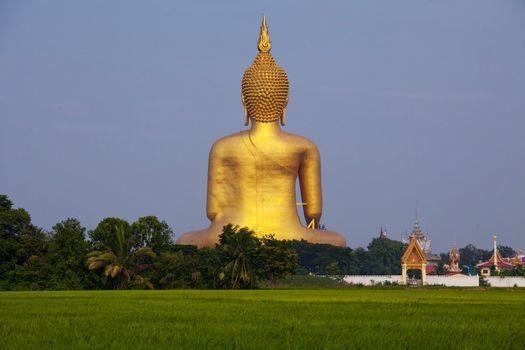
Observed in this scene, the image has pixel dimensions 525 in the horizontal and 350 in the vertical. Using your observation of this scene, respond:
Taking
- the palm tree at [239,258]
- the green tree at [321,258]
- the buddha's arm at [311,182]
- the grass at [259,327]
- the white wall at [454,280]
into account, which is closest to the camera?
the grass at [259,327]

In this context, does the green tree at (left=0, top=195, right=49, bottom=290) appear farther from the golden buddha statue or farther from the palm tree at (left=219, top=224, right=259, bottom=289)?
the golden buddha statue

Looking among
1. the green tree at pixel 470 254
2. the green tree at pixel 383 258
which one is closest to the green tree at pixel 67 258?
the green tree at pixel 383 258

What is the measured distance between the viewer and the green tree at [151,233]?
5866 cm

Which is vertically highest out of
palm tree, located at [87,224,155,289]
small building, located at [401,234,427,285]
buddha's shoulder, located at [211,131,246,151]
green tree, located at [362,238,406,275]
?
buddha's shoulder, located at [211,131,246,151]

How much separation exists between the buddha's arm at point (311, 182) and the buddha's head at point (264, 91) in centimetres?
311

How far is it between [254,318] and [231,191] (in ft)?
185

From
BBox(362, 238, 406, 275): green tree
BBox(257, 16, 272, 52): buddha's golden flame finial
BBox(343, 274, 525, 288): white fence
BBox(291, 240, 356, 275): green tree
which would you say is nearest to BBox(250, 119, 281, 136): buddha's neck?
BBox(257, 16, 272, 52): buddha's golden flame finial

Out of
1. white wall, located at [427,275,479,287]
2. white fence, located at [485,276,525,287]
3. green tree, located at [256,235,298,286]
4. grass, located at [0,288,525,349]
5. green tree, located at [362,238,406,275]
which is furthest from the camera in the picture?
green tree, located at [362,238,406,275]

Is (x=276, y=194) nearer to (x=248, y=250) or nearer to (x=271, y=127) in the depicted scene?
(x=271, y=127)

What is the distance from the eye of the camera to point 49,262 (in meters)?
55.1

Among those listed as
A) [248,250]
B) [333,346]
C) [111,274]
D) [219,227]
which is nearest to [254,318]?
[333,346]

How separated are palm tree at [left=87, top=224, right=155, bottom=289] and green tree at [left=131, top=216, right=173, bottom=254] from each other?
5.29 feet

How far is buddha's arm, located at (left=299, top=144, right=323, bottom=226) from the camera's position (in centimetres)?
8081

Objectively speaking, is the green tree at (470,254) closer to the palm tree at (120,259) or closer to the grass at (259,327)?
the palm tree at (120,259)
